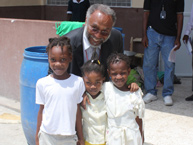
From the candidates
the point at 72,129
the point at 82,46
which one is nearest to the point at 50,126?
the point at 72,129

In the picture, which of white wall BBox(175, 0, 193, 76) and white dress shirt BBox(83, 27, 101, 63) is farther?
white wall BBox(175, 0, 193, 76)

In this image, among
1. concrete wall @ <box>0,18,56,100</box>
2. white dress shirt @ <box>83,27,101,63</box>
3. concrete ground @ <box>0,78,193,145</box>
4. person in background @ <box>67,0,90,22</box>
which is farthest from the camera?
person in background @ <box>67,0,90,22</box>

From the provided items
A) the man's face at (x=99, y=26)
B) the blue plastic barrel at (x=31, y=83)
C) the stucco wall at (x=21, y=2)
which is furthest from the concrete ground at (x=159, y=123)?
the stucco wall at (x=21, y=2)

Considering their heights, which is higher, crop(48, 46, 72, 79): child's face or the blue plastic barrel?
crop(48, 46, 72, 79): child's face

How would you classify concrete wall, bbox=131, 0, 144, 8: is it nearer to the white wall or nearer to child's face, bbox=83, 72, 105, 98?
the white wall

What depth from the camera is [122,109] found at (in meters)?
2.40

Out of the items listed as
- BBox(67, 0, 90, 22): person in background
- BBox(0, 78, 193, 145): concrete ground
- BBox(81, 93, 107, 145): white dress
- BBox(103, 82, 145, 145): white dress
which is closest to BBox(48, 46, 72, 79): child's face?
BBox(81, 93, 107, 145): white dress

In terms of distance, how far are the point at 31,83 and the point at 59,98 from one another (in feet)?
3.86

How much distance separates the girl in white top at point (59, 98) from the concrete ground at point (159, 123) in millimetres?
1579

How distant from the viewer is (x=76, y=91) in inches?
94.4

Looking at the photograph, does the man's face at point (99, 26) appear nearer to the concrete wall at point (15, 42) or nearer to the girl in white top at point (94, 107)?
the girl in white top at point (94, 107)

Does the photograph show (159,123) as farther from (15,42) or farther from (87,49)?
(15,42)

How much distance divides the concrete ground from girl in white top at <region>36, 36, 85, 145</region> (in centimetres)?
158

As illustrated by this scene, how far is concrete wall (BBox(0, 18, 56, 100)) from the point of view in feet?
16.1
